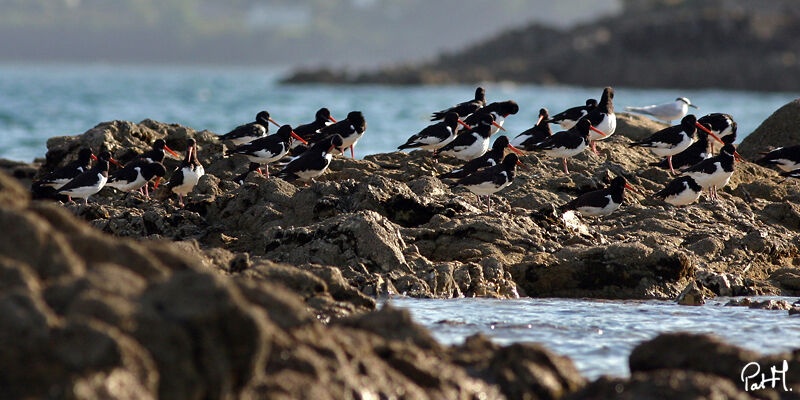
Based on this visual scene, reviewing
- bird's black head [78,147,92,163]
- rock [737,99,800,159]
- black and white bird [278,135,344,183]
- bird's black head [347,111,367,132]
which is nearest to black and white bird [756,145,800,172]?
rock [737,99,800,159]

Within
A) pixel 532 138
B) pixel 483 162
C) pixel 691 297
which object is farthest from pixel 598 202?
pixel 532 138

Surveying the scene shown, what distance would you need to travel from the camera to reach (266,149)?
13055mm

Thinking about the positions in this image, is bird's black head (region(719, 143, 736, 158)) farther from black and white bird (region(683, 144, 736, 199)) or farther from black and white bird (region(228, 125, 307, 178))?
black and white bird (region(228, 125, 307, 178))

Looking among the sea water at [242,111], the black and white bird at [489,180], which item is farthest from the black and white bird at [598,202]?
the sea water at [242,111]

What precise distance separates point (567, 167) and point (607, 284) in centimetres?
422

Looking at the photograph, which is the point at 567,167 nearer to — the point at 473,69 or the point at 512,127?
the point at 512,127

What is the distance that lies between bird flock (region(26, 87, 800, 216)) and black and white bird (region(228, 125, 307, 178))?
0.01 meters

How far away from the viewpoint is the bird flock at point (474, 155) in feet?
38.3

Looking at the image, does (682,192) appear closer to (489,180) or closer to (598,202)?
(598,202)

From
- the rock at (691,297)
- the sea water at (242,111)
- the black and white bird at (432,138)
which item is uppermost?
the sea water at (242,111)

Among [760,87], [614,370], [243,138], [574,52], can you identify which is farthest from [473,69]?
[614,370]

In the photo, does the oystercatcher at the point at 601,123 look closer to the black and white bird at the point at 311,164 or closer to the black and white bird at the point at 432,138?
the black and white bird at the point at 432,138

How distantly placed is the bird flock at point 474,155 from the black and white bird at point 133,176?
12 millimetres
